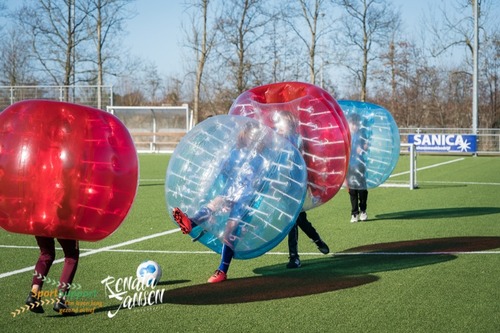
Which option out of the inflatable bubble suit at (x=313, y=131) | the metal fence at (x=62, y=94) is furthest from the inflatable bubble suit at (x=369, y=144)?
the metal fence at (x=62, y=94)

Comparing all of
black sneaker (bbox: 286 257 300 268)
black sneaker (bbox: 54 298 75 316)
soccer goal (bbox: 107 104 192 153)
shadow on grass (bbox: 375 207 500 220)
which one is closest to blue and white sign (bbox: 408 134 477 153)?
soccer goal (bbox: 107 104 192 153)

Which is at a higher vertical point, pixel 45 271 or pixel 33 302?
pixel 45 271

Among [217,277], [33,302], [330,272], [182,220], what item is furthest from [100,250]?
[33,302]

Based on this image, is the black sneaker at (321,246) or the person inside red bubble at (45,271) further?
the black sneaker at (321,246)

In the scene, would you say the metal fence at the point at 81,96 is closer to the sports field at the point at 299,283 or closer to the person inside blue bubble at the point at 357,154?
the sports field at the point at 299,283

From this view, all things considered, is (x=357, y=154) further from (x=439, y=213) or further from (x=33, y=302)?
(x=33, y=302)

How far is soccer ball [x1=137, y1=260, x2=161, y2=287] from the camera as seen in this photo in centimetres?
746

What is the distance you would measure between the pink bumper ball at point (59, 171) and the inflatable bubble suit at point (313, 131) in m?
2.35

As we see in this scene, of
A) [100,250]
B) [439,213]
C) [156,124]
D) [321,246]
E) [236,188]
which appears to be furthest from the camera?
[156,124]

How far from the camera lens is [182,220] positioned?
676cm

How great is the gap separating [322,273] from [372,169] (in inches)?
116

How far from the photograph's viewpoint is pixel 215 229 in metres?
6.97

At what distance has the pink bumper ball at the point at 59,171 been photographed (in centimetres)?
568

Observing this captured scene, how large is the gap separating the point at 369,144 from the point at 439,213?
426 cm
